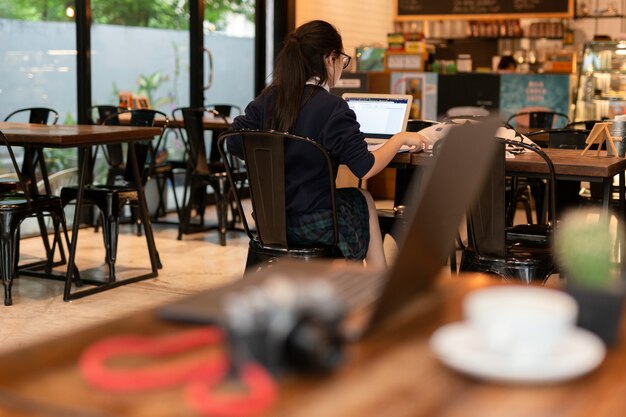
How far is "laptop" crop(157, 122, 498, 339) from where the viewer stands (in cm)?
115

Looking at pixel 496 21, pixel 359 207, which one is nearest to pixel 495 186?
pixel 359 207

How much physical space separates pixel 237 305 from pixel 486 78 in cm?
792

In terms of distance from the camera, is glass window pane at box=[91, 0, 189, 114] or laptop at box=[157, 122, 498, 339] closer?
laptop at box=[157, 122, 498, 339]

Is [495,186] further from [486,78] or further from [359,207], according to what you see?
[486,78]

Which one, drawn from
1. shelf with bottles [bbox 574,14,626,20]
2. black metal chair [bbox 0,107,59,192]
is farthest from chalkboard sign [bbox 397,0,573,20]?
black metal chair [bbox 0,107,59,192]

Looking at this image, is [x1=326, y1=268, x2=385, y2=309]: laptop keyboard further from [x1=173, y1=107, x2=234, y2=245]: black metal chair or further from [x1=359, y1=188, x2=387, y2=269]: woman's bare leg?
[x1=173, y1=107, x2=234, y2=245]: black metal chair

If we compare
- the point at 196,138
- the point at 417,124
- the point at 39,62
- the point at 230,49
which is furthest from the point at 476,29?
the point at 417,124

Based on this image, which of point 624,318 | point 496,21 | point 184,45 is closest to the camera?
point 624,318

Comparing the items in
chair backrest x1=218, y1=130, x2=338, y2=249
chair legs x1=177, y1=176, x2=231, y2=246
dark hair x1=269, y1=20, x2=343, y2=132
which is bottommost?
chair legs x1=177, y1=176, x2=231, y2=246

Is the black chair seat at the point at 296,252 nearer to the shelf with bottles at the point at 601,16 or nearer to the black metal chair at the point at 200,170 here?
the black metal chair at the point at 200,170

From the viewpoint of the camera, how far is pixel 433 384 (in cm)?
100

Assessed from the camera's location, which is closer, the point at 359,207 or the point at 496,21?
the point at 359,207

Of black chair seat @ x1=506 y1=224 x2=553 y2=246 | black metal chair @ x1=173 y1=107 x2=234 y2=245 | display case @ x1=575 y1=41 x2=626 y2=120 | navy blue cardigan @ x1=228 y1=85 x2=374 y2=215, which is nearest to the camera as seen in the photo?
navy blue cardigan @ x1=228 y1=85 x2=374 y2=215

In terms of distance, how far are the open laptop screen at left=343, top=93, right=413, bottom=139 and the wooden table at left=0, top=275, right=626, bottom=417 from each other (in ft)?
10.4
